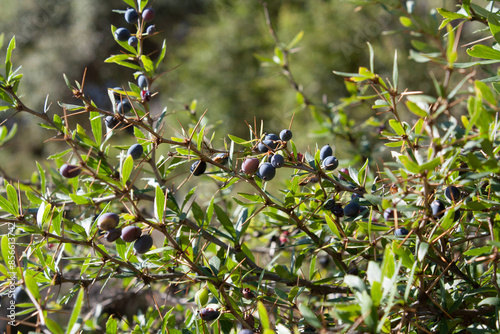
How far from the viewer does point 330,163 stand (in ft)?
1.47

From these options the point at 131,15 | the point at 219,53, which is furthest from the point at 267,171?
the point at 219,53

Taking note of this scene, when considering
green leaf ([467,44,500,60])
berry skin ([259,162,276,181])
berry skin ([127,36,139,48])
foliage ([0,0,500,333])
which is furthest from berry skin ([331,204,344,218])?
berry skin ([127,36,139,48])

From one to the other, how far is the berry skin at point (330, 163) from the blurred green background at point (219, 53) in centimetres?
158

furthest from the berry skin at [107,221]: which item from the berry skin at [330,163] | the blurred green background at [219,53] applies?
the blurred green background at [219,53]

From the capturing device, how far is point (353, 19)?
3.55 metres

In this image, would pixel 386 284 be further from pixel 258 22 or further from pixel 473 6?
pixel 258 22

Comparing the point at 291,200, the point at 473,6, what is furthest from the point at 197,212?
the point at 473,6

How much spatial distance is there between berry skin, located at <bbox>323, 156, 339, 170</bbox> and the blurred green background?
1.58 m

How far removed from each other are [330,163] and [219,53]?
4088mm

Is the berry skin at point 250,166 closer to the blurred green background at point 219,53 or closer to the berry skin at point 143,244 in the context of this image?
the berry skin at point 143,244

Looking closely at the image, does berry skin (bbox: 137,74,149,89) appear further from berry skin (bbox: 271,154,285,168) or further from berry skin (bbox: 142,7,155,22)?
berry skin (bbox: 271,154,285,168)

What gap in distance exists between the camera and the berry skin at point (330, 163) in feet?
1.46

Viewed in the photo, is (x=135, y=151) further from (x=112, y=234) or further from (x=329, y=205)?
(x=329, y=205)

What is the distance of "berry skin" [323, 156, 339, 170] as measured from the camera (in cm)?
44
